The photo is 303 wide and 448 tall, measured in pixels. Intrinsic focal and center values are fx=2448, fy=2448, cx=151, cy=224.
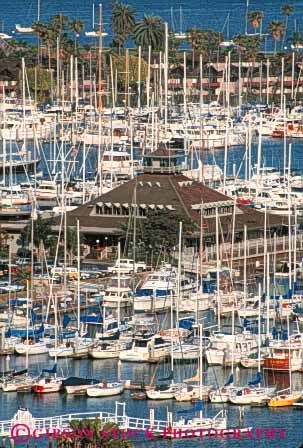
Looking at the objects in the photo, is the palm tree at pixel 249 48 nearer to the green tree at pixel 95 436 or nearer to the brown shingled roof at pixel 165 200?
the brown shingled roof at pixel 165 200

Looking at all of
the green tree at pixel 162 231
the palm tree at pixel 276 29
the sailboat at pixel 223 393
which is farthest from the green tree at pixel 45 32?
the sailboat at pixel 223 393

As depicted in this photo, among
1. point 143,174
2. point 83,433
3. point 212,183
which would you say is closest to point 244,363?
point 83,433

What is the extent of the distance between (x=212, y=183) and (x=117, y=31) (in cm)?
5966

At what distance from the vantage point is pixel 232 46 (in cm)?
15750

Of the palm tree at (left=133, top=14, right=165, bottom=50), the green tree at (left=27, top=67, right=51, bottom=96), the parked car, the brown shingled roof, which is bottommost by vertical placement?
the parked car

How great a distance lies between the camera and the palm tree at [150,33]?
152625mm

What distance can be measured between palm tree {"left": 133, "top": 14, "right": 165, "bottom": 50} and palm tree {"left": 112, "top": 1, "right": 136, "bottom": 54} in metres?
2.00

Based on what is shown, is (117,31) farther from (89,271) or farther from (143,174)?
(89,271)

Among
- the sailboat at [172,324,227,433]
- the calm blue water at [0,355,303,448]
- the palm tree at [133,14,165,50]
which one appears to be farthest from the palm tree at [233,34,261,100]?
the sailboat at [172,324,227,433]

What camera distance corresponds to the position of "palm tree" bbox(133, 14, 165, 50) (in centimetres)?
15262

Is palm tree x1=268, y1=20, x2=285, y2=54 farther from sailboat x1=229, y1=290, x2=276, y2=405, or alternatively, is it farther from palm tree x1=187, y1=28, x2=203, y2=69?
sailboat x1=229, y1=290, x2=276, y2=405

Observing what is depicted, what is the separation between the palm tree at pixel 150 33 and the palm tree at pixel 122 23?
200cm

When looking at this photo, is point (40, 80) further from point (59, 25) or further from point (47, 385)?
point (47, 385)

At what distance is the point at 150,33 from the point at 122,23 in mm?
5183
